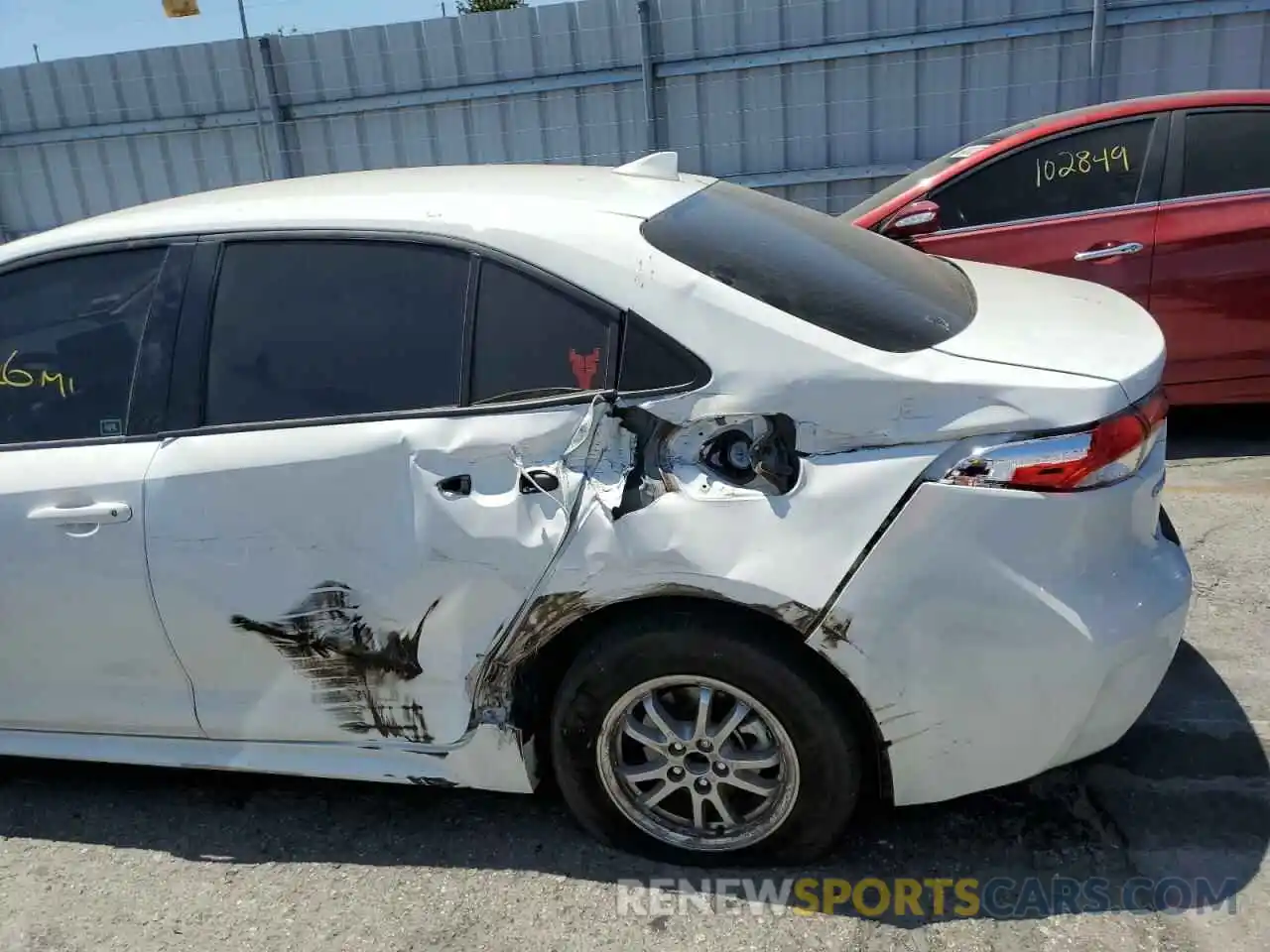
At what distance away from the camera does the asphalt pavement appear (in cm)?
229

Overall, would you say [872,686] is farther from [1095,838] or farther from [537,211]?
[537,211]

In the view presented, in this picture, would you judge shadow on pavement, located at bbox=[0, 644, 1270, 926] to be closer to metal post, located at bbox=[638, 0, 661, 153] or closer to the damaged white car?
the damaged white car

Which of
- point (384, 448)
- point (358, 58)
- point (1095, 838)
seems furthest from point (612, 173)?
point (358, 58)

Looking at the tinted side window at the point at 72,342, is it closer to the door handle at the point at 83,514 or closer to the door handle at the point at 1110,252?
the door handle at the point at 83,514

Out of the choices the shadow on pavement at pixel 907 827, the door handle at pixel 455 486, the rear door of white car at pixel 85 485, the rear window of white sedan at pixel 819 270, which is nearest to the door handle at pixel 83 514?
the rear door of white car at pixel 85 485

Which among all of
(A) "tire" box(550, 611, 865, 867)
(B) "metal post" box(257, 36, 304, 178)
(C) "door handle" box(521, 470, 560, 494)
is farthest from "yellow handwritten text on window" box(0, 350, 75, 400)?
(B) "metal post" box(257, 36, 304, 178)

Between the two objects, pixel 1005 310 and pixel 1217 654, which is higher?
pixel 1005 310

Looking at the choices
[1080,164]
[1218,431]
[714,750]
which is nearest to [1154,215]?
[1080,164]

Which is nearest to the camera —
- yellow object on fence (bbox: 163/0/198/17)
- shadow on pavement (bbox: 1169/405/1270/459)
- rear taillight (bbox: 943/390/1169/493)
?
rear taillight (bbox: 943/390/1169/493)

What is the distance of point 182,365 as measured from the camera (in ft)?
8.46

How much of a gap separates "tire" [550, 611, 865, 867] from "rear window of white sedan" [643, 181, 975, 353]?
727 mm

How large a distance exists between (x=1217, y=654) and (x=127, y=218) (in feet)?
11.3

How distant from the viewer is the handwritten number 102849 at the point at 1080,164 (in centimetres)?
491

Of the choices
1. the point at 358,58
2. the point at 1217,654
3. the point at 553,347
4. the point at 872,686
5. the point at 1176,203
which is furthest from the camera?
the point at 358,58
